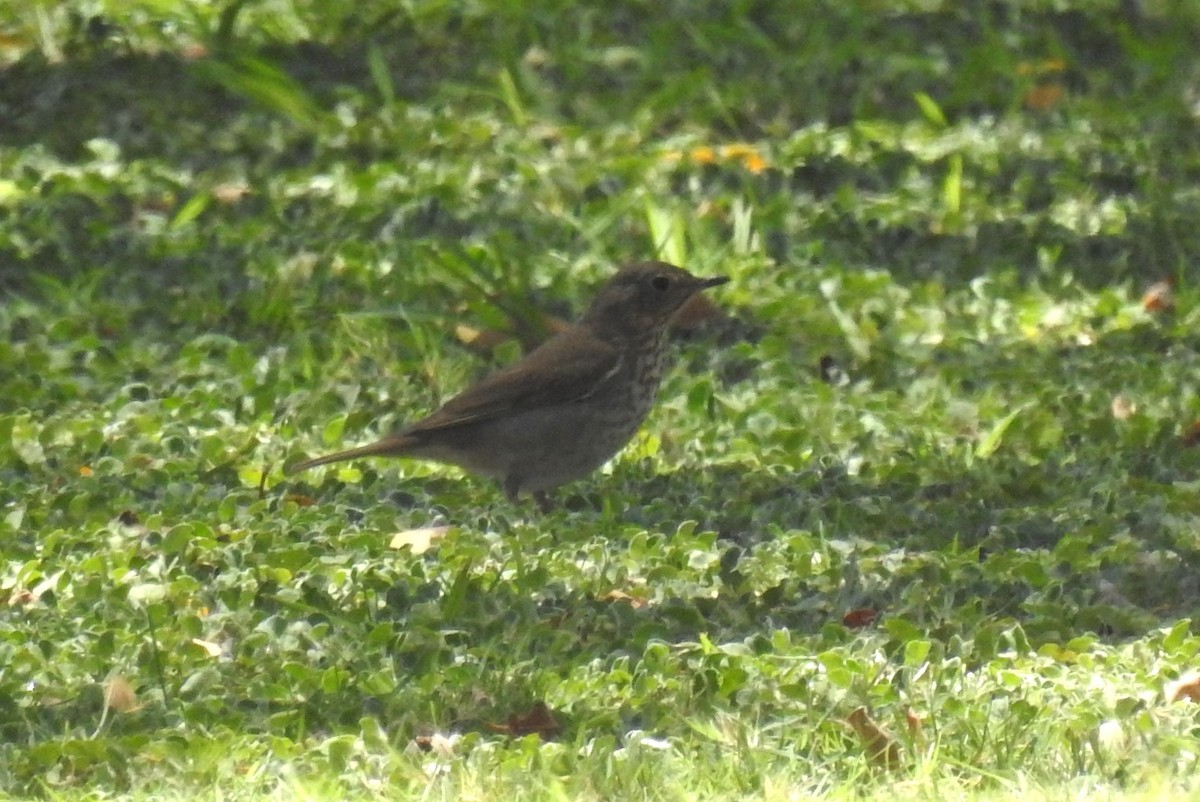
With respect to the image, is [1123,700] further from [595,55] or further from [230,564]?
[595,55]

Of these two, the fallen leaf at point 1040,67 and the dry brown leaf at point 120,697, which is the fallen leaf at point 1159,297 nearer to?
the fallen leaf at point 1040,67

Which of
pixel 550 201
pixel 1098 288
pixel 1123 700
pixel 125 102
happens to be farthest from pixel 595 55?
pixel 1123 700

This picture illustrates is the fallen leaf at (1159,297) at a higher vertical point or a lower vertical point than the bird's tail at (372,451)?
lower

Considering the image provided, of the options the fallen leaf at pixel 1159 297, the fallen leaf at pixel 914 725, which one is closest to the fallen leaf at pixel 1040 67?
the fallen leaf at pixel 1159 297

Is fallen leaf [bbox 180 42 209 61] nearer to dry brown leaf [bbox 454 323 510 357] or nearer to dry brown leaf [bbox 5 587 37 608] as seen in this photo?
dry brown leaf [bbox 454 323 510 357]

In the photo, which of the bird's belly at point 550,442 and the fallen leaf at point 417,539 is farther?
the bird's belly at point 550,442

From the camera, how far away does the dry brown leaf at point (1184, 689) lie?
5.18 meters

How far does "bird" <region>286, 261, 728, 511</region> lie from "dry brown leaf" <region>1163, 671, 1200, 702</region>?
2365 millimetres

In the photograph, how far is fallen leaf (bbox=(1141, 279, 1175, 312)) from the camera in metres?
8.78

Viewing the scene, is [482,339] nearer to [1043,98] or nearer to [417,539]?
[417,539]

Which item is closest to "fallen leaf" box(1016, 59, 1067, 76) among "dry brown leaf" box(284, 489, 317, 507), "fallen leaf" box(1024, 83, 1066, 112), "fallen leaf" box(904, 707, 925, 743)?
"fallen leaf" box(1024, 83, 1066, 112)

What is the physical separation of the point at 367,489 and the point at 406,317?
1208 millimetres

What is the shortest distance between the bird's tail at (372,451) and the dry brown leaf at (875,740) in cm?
247

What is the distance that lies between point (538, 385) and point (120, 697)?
7.64ft
